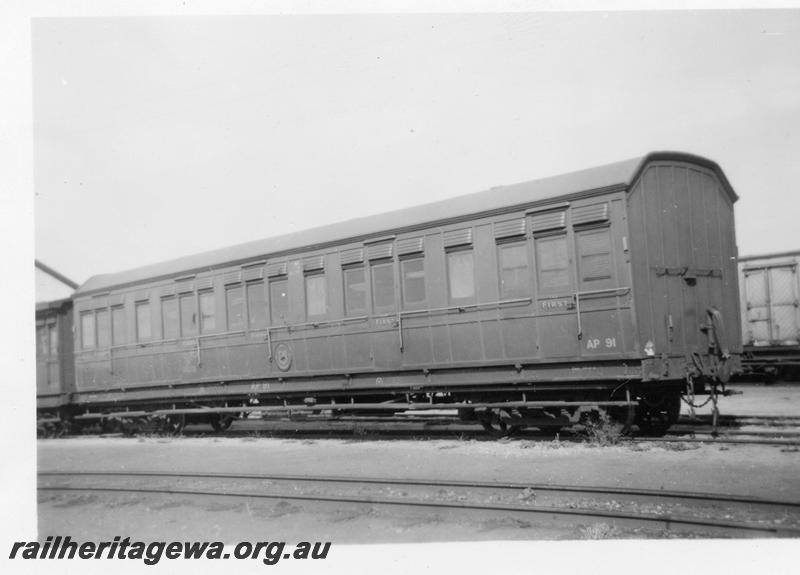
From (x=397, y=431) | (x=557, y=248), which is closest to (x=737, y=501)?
(x=557, y=248)

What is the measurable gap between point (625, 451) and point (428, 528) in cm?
390

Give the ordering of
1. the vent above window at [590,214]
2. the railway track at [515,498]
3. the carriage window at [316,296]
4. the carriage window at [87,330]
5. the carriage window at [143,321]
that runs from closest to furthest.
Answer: the railway track at [515,498] < the vent above window at [590,214] < the carriage window at [316,296] < the carriage window at [143,321] < the carriage window at [87,330]

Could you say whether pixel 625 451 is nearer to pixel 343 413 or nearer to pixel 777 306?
pixel 343 413

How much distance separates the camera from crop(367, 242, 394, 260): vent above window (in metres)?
11.0

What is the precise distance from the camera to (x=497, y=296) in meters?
9.91

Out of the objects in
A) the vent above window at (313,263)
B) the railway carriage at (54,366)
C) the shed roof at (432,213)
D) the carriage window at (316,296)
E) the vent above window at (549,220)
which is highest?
the shed roof at (432,213)

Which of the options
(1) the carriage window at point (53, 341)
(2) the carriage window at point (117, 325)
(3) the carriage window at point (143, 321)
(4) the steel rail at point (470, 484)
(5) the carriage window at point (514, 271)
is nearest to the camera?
(4) the steel rail at point (470, 484)

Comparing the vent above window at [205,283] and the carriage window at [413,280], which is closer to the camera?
the carriage window at [413,280]

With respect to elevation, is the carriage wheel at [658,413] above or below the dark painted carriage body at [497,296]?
below

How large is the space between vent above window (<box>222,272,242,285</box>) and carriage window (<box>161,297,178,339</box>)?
162cm

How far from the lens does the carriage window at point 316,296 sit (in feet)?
39.1

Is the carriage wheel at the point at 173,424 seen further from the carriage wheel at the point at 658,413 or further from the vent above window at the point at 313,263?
the carriage wheel at the point at 658,413

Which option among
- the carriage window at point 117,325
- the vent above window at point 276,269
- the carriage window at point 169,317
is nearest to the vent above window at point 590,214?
the vent above window at point 276,269

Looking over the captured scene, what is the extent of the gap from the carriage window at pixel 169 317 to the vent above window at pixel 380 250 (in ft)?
17.6
